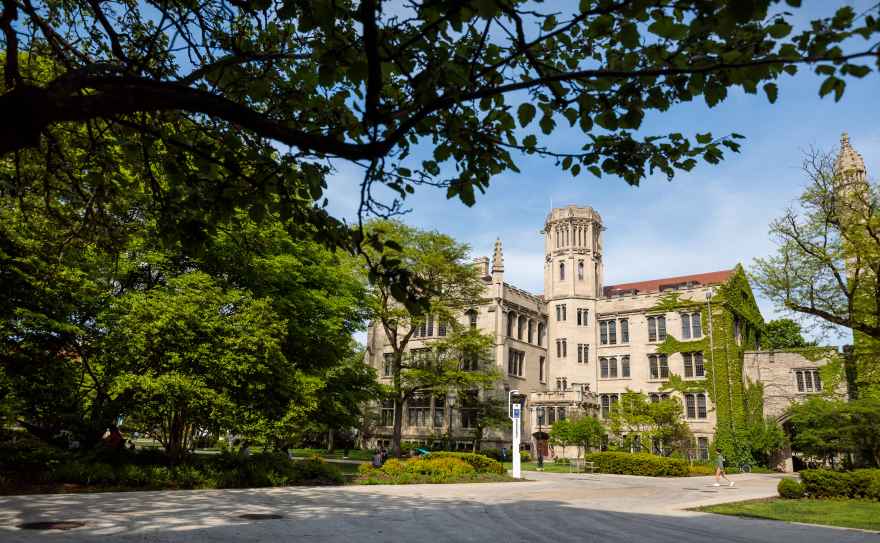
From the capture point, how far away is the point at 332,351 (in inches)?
1069

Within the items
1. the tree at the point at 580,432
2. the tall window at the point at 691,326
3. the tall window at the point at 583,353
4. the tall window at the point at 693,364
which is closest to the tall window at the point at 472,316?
the tall window at the point at 583,353

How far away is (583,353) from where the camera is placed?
2303 inches

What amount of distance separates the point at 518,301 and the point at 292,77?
52667 millimetres

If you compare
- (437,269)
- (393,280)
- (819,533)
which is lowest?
(819,533)

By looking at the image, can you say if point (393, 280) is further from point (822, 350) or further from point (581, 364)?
point (581, 364)

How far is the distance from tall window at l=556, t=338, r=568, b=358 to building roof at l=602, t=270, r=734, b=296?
817cm

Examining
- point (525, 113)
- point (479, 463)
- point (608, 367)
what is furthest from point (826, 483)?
point (608, 367)

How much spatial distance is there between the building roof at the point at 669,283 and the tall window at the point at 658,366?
6.55 m

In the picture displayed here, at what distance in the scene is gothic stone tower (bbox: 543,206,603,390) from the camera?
191 ft

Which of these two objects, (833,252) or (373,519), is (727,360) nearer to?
(833,252)

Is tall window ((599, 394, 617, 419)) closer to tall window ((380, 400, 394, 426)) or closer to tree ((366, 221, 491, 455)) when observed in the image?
tree ((366, 221, 491, 455))

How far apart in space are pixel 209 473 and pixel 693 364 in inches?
1704

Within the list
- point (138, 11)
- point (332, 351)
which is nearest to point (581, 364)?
point (332, 351)

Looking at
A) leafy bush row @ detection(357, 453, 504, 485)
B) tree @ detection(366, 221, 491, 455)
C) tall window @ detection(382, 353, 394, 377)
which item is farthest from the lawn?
tall window @ detection(382, 353, 394, 377)
